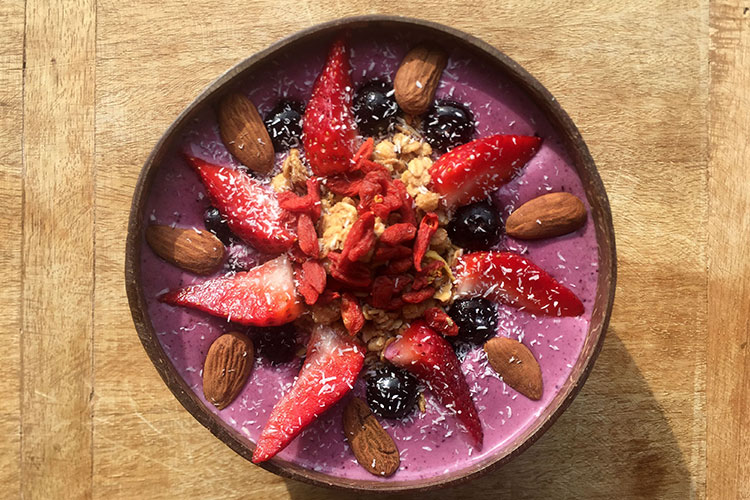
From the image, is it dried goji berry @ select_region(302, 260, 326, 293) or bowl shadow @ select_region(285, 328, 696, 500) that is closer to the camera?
dried goji berry @ select_region(302, 260, 326, 293)

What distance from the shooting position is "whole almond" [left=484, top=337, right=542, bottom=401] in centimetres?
159

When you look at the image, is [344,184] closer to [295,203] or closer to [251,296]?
[295,203]

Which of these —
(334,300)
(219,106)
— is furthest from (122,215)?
(334,300)

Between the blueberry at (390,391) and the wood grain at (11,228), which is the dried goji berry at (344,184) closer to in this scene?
the blueberry at (390,391)

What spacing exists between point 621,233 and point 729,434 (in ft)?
2.02

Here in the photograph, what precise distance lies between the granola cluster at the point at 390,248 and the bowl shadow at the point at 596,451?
1.88 ft

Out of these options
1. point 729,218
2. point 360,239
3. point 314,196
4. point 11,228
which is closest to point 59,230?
point 11,228

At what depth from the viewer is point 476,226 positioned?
1.58m

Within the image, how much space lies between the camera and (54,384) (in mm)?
1955

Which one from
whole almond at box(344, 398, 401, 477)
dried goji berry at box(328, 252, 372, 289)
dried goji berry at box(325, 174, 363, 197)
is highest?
dried goji berry at box(325, 174, 363, 197)

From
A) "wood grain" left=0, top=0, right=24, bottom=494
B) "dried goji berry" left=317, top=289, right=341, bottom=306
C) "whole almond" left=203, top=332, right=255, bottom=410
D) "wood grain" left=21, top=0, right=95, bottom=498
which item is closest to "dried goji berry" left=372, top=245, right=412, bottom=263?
"dried goji berry" left=317, top=289, right=341, bottom=306

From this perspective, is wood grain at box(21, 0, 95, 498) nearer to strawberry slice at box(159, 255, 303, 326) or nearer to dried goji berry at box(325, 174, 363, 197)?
strawberry slice at box(159, 255, 303, 326)

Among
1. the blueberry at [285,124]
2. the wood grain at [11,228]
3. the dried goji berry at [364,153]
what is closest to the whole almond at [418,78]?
the dried goji berry at [364,153]

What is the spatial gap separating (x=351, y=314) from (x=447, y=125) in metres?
0.45
